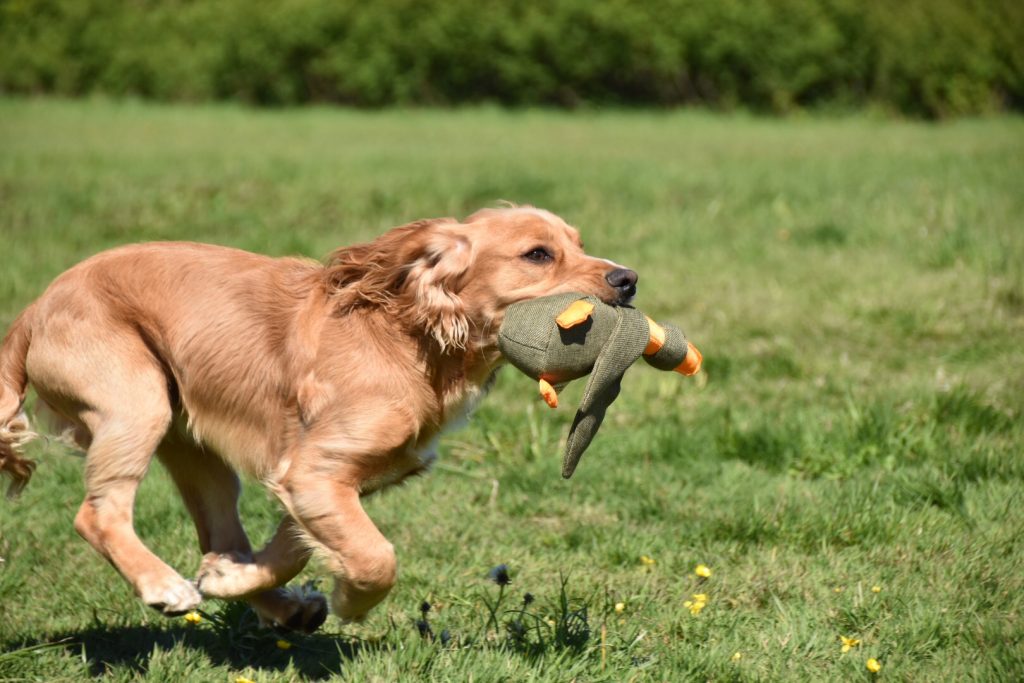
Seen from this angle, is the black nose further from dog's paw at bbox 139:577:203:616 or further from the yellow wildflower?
dog's paw at bbox 139:577:203:616

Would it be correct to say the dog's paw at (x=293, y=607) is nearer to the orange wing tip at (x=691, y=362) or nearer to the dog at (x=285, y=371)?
the dog at (x=285, y=371)

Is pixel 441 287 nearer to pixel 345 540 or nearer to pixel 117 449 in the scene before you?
pixel 345 540

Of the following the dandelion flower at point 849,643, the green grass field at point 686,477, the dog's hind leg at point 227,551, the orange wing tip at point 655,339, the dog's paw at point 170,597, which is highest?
the orange wing tip at point 655,339

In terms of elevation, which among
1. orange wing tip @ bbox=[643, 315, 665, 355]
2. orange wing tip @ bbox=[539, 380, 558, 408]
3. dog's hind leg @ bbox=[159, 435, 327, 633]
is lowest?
dog's hind leg @ bbox=[159, 435, 327, 633]

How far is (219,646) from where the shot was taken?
383 centimetres

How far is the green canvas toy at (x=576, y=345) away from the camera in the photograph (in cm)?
355

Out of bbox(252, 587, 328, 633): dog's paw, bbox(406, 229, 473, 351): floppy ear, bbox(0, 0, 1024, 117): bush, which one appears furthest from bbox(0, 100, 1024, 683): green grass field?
bbox(0, 0, 1024, 117): bush

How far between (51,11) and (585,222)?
61.7ft

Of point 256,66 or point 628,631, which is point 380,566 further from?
point 256,66

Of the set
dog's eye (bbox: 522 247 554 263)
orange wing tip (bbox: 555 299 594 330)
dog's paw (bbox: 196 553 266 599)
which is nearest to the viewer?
orange wing tip (bbox: 555 299 594 330)

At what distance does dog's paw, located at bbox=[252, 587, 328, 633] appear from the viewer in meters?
3.75

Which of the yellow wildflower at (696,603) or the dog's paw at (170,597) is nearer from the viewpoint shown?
the dog's paw at (170,597)

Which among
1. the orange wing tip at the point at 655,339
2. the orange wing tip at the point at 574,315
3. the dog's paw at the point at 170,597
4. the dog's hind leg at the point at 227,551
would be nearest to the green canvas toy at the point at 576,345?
the orange wing tip at the point at 574,315

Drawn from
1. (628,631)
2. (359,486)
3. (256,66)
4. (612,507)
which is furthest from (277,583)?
(256,66)
